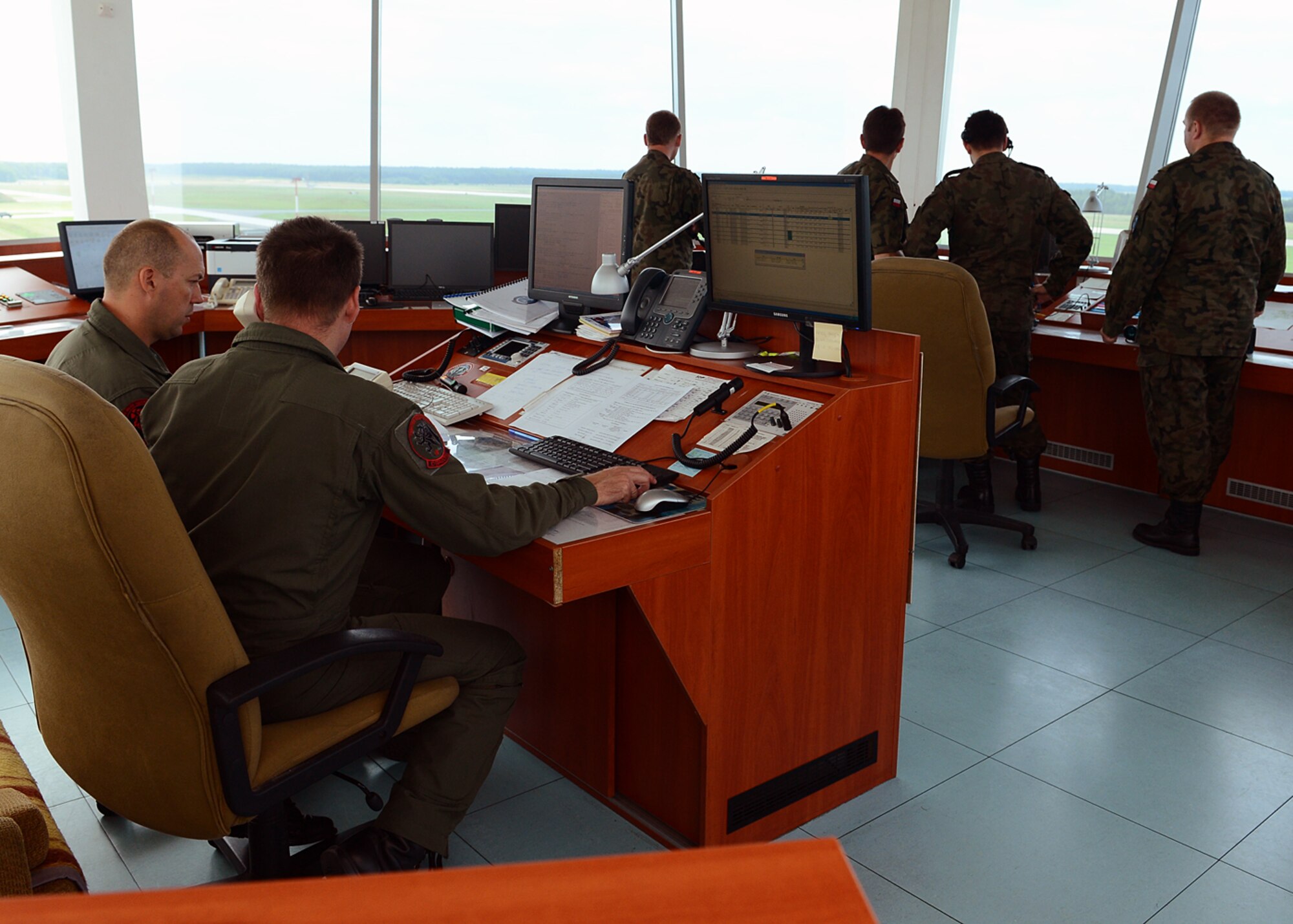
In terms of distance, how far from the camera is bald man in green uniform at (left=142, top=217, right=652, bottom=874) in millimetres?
1653

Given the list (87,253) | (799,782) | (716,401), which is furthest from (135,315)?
(87,253)

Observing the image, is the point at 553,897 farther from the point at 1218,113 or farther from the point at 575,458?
the point at 1218,113

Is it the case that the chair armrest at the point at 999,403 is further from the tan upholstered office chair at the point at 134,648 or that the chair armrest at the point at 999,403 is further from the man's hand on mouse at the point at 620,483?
the tan upholstered office chair at the point at 134,648

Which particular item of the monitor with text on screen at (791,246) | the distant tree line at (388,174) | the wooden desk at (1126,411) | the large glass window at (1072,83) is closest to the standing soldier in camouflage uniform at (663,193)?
the distant tree line at (388,174)

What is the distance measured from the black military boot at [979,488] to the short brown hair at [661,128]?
106 inches

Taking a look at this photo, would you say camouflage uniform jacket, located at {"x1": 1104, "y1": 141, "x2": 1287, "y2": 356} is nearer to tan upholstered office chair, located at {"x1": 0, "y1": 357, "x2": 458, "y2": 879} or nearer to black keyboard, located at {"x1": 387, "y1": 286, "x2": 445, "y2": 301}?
black keyboard, located at {"x1": 387, "y1": 286, "x2": 445, "y2": 301}

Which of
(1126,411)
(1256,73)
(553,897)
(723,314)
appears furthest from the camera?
(1256,73)

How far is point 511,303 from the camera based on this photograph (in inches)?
120

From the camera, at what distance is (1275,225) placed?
3.85 meters

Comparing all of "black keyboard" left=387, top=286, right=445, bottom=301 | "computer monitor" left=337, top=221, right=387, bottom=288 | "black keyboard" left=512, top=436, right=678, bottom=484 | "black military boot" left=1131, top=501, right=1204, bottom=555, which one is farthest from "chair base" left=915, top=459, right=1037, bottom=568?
"computer monitor" left=337, top=221, right=387, bottom=288

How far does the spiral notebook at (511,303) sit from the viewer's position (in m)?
2.94

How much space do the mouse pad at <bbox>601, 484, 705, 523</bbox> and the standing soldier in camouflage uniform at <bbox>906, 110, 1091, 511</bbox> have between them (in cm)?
265

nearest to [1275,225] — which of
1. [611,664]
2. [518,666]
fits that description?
[611,664]

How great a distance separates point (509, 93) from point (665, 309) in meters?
4.77
